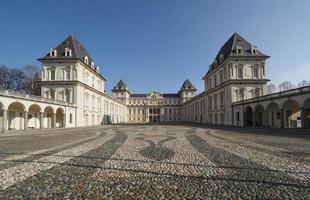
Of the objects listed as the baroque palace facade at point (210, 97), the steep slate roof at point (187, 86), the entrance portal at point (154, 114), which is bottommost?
the entrance portal at point (154, 114)

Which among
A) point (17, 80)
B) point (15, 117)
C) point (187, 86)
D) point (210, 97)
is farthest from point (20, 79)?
point (187, 86)

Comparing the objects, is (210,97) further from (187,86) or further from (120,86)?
(120,86)

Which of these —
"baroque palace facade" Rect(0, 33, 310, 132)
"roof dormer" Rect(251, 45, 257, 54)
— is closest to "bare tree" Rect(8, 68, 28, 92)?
"baroque palace facade" Rect(0, 33, 310, 132)

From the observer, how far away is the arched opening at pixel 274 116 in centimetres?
2797

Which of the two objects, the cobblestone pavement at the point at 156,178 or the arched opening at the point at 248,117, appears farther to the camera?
the arched opening at the point at 248,117

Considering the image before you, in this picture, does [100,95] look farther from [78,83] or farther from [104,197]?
[104,197]

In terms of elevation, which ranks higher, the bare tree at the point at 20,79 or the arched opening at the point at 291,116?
the bare tree at the point at 20,79

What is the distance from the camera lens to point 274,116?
2877 cm

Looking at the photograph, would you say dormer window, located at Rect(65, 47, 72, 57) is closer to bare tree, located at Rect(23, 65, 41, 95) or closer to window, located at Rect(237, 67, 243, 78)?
bare tree, located at Rect(23, 65, 41, 95)

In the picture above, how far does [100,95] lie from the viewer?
4822 centimetres

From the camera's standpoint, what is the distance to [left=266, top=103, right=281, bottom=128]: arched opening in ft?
91.8

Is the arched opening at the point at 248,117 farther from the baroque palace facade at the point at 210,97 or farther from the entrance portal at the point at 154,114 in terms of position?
the entrance portal at the point at 154,114

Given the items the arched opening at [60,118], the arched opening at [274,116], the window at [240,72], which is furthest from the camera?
the window at [240,72]

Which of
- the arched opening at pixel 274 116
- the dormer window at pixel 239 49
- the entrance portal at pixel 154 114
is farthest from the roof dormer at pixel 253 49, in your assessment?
the entrance portal at pixel 154 114
